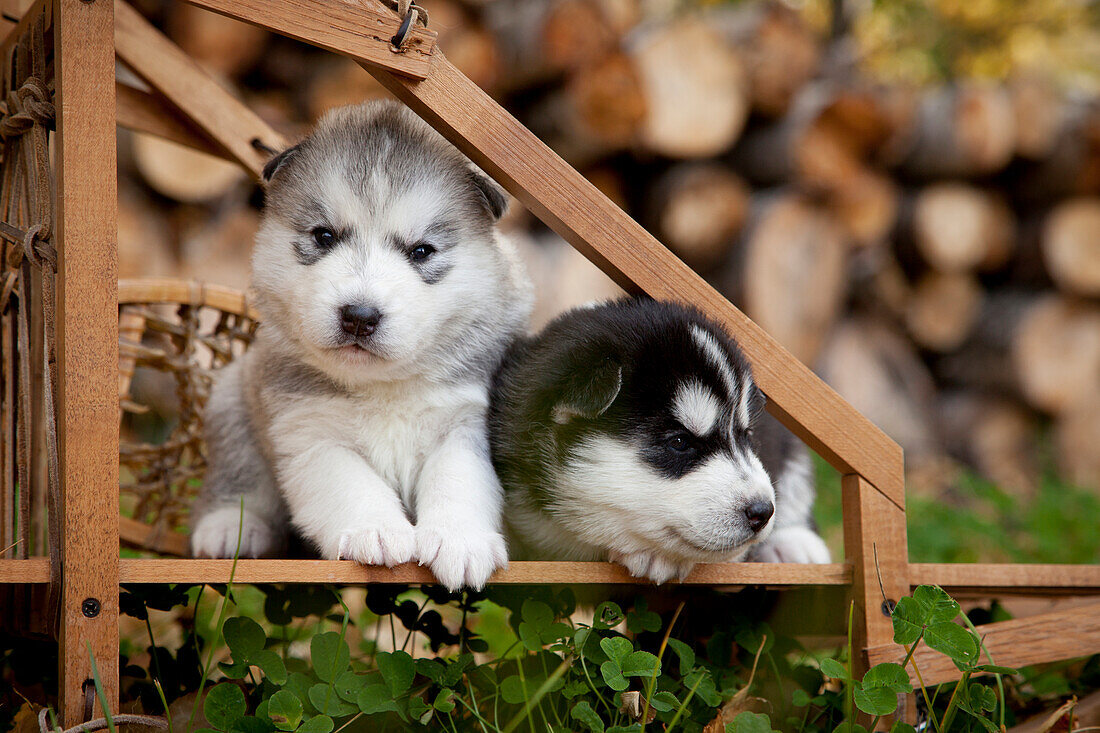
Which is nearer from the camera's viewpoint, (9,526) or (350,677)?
(350,677)

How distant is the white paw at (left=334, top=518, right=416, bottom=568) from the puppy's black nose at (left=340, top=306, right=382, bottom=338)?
42 centimetres

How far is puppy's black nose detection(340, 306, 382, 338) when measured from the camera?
1938 mm

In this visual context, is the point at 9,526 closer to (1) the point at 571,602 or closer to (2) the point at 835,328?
(1) the point at 571,602

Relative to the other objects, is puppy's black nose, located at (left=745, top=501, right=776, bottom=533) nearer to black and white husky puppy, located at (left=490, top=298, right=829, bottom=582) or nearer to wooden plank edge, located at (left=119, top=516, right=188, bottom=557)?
black and white husky puppy, located at (left=490, top=298, right=829, bottom=582)

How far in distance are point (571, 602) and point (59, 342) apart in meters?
1.24

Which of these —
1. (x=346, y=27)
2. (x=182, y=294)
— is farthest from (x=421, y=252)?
(x=182, y=294)

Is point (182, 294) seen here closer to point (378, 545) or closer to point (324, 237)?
point (324, 237)

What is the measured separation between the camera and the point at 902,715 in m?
2.02

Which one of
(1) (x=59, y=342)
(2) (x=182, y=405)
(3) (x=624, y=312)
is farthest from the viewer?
(2) (x=182, y=405)

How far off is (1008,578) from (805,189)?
118 inches

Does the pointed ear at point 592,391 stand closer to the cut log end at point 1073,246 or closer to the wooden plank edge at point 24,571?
the wooden plank edge at point 24,571

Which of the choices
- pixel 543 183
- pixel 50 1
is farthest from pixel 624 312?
pixel 50 1

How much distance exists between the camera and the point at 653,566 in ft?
6.34

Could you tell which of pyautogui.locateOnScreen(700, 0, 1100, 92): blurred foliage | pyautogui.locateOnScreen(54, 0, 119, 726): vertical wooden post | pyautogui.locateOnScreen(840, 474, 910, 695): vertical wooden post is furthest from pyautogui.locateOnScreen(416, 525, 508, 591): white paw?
pyautogui.locateOnScreen(700, 0, 1100, 92): blurred foliage
